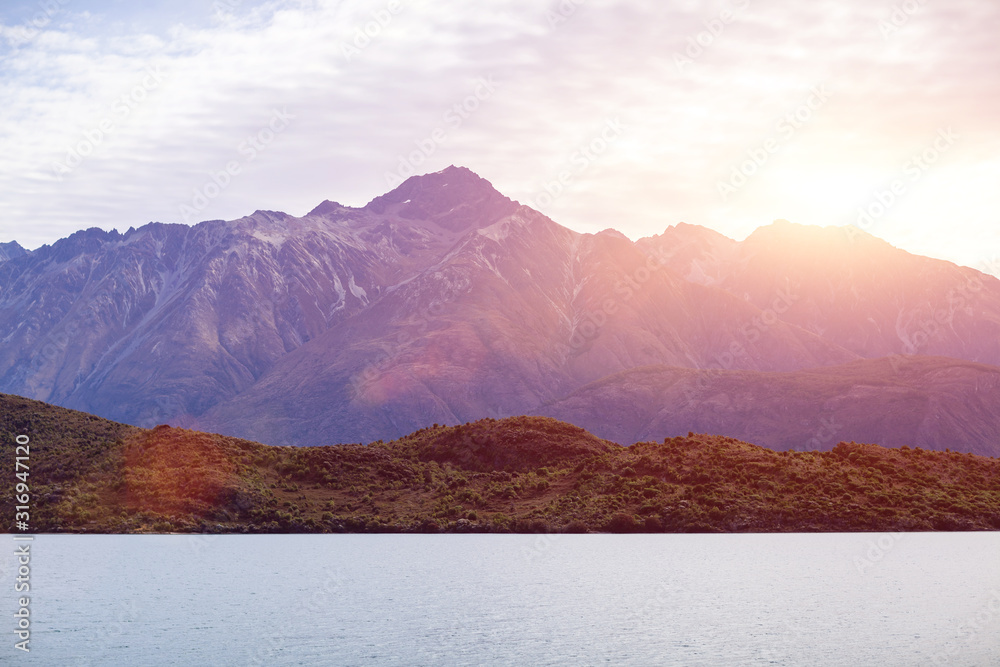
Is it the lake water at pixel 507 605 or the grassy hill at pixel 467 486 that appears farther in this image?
the grassy hill at pixel 467 486

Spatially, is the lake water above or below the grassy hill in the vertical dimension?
below

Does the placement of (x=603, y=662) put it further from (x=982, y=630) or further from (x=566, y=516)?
(x=566, y=516)

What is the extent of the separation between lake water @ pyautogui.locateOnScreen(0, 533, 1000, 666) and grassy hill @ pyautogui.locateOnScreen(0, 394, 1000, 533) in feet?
83.8

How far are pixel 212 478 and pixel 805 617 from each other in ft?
341

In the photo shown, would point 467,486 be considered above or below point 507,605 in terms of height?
above

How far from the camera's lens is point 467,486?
534 feet

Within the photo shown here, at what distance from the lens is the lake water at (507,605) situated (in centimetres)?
5231

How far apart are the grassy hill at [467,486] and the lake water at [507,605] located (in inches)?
1006

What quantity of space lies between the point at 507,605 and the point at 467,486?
93.1 metres

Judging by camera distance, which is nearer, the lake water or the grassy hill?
the lake water

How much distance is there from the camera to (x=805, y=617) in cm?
6456

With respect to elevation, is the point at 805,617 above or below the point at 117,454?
below

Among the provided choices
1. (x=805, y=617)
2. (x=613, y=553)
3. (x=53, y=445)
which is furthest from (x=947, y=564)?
(x=53, y=445)

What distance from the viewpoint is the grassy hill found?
14562 centimetres
